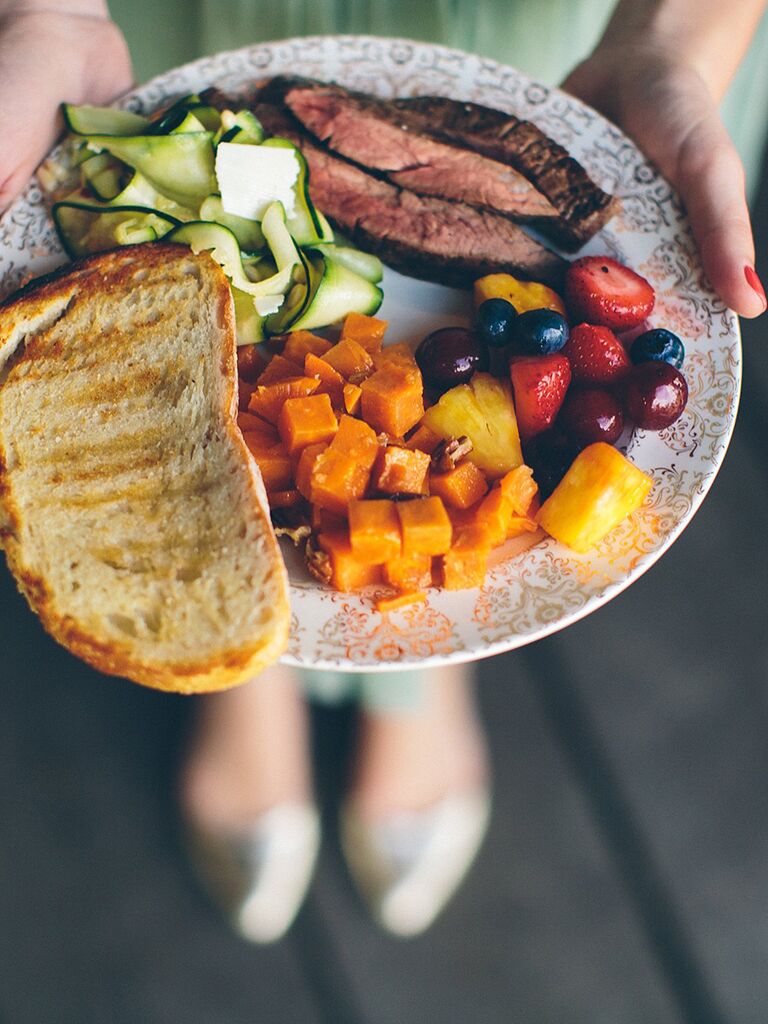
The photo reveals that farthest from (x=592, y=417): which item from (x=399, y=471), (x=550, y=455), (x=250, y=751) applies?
(x=250, y=751)

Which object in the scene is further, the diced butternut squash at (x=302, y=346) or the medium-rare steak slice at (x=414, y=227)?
the medium-rare steak slice at (x=414, y=227)

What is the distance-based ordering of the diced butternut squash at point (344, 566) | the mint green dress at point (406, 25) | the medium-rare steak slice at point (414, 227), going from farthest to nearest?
the mint green dress at point (406, 25)
the medium-rare steak slice at point (414, 227)
the diced butternut squash at point (344, 566)

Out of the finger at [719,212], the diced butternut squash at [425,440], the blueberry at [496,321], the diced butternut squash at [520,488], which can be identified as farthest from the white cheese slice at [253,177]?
the finger at [719,212]

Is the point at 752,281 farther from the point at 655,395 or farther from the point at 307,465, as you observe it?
the point at 307,465

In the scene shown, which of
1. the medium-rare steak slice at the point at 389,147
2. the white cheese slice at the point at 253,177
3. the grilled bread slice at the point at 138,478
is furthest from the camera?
the medium-rare steak slice at the point at 389,147

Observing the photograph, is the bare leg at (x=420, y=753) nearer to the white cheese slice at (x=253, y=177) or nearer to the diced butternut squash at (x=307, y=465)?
the diced butternut squash at (x=307, y=465)

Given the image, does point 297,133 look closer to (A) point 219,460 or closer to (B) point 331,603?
(A) point 219,460

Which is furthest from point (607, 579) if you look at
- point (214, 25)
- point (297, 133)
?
point (214, 25)
